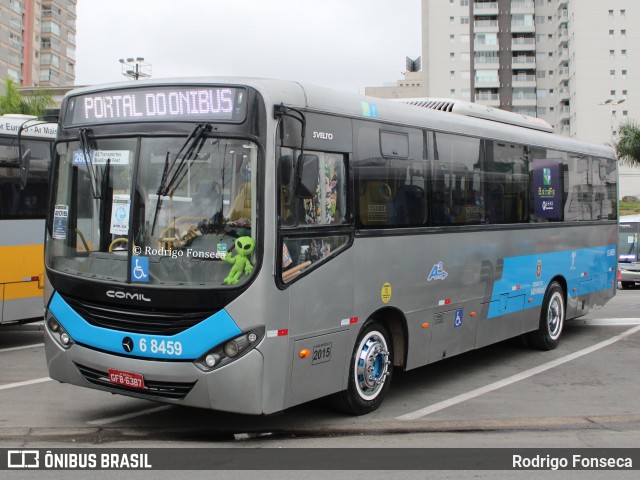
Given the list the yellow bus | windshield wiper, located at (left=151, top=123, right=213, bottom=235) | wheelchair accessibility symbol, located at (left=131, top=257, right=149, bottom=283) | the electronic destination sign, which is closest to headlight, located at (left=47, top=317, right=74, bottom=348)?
wheelchair accessibility symbol, located at (left=131, top=257, right=149, bottom=283)

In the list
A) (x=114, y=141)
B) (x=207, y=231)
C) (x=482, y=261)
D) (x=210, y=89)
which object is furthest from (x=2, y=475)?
(x=482, y=261)

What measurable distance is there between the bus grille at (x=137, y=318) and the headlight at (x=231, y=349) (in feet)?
0.91

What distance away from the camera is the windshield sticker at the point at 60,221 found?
22.6ft

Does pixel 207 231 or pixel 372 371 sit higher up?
pixel 207 231

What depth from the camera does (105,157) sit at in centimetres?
657

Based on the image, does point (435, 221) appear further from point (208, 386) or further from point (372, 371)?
point (208, 386)

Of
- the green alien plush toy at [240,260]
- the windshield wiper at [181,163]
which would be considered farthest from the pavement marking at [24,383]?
the green alien plush toy at [240,260]

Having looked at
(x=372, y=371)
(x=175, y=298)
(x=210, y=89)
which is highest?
(x=210, y=89)

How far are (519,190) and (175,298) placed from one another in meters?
6.00

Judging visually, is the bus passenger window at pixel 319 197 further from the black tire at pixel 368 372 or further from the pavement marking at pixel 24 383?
the pavement marking at pixel 24 383

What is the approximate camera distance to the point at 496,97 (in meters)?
98.5

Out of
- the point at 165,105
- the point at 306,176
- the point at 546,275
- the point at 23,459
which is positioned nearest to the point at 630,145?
the point at 546,275

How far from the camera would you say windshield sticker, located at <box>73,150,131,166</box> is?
643 centimetres

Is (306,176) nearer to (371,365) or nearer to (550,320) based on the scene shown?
(371,365)
